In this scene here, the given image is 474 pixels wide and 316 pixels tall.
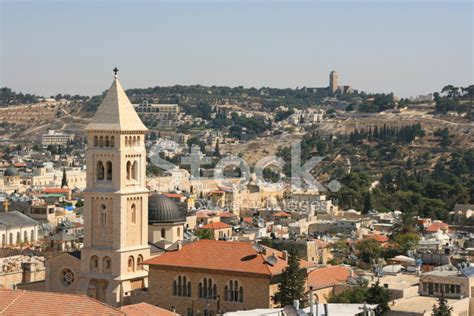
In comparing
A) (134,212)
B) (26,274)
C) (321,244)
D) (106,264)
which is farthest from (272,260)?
(321,244)

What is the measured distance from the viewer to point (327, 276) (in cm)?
3391

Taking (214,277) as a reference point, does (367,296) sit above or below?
below

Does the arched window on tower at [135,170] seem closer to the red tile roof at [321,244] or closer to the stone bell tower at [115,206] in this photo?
the stone bell tower at [115,206]

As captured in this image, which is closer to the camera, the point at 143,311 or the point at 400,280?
the point at 143,311

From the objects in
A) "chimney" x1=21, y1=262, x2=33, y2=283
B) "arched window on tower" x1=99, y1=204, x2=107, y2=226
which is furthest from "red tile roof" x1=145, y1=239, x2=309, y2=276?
"chimney" x1=21, y1=262, x2=33, y2=283

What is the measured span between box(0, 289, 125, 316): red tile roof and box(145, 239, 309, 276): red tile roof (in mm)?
7386

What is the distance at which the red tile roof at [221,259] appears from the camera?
31.7 m

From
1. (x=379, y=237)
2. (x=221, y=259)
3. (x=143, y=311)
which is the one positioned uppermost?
(x=221, y=259)

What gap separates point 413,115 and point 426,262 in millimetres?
108370

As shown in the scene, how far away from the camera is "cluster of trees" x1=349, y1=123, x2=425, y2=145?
125 meters

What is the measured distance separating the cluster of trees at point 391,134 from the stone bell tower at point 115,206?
302 ft

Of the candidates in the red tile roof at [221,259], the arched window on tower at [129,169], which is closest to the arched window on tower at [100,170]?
the arched window on tower at [129,169]

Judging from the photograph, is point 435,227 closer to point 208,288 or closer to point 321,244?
point 321,244

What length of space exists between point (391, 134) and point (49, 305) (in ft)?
345
